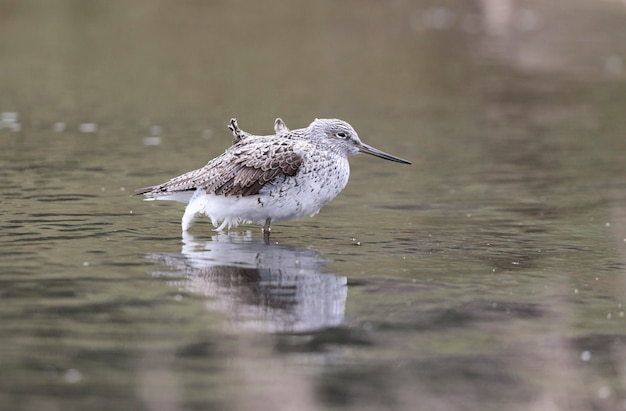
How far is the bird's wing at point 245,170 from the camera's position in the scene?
1338 cm

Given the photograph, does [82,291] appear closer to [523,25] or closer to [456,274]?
[456,274]

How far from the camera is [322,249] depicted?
43.7 ft

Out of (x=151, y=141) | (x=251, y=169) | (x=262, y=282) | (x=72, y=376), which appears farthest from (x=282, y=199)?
(x=151, y=141)

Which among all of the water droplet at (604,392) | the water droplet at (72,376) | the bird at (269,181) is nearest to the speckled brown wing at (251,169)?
the bird at (269,181)

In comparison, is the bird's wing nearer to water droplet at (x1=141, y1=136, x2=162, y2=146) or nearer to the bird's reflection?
the bird's reflection

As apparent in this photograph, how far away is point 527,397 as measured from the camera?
28.0 ft

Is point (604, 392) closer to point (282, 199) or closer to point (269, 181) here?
point (282, 199)

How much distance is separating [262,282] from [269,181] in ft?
6.91

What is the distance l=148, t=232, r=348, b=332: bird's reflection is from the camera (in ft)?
33.7

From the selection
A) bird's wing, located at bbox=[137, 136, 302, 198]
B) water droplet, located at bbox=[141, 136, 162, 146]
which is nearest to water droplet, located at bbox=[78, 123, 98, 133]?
water droplet, located at bbox=[141, 136, 162, 146]

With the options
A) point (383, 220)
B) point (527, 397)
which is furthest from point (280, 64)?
point (527, 397)

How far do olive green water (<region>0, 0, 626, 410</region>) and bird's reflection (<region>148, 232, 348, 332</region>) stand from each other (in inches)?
1.6

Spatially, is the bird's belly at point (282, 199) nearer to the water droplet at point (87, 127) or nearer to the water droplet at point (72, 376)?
the water droplet at point (72, 376)

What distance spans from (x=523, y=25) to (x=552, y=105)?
17936 mm
